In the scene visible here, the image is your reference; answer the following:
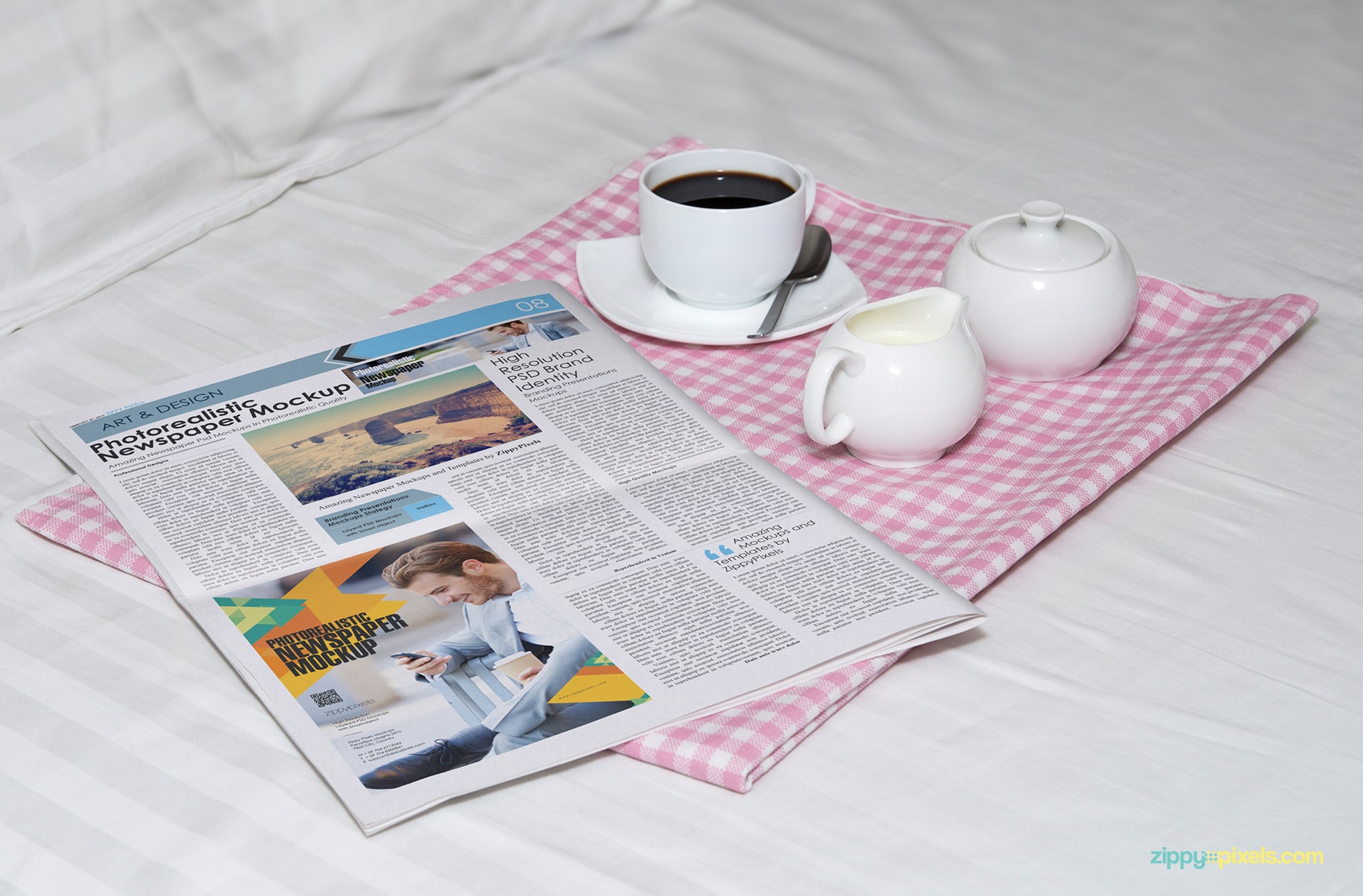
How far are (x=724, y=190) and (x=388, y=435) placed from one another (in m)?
0.28

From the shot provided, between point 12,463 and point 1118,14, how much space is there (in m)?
1.14

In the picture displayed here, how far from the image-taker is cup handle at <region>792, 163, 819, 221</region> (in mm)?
813

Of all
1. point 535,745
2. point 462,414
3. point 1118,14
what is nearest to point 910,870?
point 535,745

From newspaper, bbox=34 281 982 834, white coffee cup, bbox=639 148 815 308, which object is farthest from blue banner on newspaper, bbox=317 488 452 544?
white coffee cup, bbox=639 148 815 308

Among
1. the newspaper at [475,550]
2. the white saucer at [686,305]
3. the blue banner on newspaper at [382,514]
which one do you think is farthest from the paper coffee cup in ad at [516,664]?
the white saucer at [686,305]

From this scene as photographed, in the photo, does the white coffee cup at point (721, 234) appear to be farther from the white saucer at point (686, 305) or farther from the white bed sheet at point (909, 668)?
the white bed sheet at point (909, 668)

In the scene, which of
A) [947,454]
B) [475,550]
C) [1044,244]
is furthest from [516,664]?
[1044,244]

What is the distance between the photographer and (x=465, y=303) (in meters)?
0.85

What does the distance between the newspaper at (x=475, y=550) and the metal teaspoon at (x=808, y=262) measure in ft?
0.35

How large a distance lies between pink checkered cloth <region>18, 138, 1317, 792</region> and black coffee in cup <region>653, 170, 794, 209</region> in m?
0.09

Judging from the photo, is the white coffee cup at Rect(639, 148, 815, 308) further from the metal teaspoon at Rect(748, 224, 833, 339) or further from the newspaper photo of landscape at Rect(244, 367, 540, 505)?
the newspaper photo of landscape at Rect(244, 367, 540, 505)

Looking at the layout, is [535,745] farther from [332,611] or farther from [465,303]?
[465,303]

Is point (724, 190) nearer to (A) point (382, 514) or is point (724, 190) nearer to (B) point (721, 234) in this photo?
(B) point (721, 234)

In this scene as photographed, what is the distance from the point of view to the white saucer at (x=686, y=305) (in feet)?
2.69
